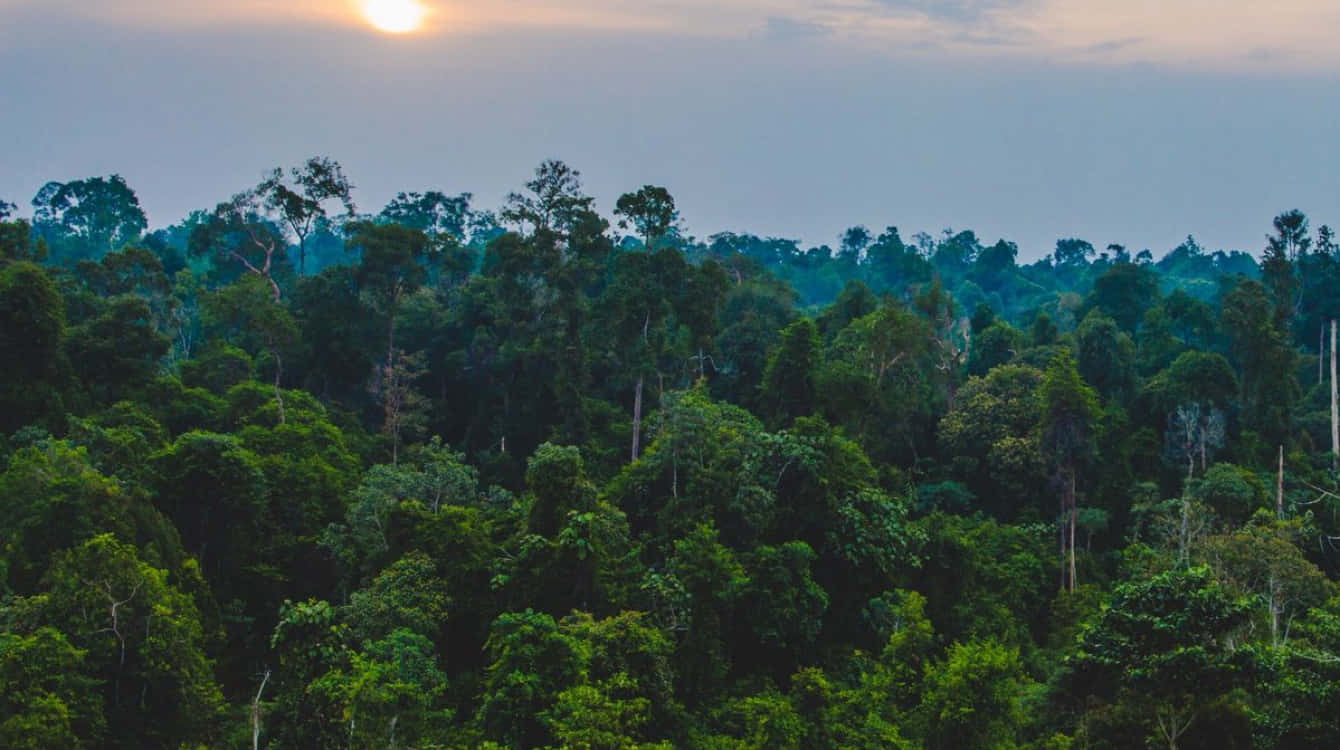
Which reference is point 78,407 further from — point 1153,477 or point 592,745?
point 1153,477

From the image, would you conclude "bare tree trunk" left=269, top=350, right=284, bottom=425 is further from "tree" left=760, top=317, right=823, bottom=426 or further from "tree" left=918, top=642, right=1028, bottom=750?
"tree" left=918, top=642, right=1028, bottom=750

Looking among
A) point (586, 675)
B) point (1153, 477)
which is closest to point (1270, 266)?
point (1153, 477)

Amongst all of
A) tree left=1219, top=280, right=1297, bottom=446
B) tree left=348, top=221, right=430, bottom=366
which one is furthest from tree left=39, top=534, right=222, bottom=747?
tree left=1219, top=280, right=1297, bottom=446

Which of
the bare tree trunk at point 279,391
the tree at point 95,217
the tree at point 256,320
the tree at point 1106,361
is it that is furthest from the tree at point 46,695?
the tree at point 95,217

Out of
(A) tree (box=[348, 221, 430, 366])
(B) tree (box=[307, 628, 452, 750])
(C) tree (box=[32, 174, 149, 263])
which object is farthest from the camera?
(C) tree (box=[32, 174, 149, 263])

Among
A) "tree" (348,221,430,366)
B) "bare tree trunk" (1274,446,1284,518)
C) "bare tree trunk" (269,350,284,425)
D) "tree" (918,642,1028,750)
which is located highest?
"tree" (348,221,430,366)

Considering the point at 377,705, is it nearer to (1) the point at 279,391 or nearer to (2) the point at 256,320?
(1) the point at 279,391

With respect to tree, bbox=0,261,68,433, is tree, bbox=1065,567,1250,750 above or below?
below
